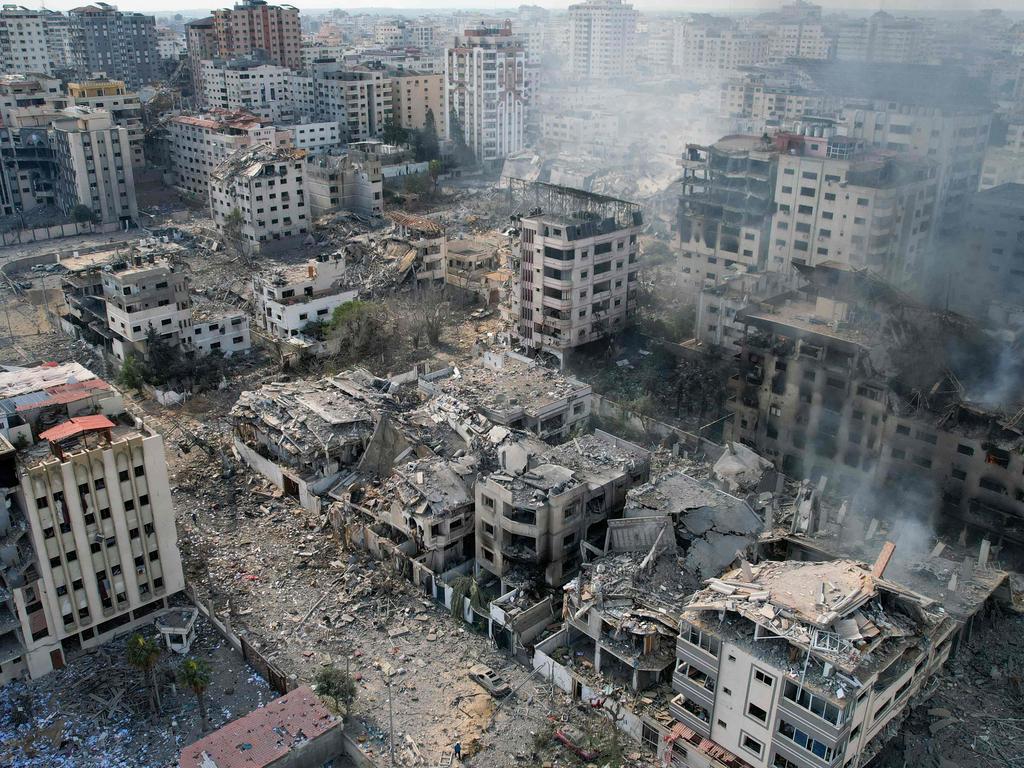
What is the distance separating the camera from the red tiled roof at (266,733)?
1245cm

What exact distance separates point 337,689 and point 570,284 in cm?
1409

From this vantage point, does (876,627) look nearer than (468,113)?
Yes

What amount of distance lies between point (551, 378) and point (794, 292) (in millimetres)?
6626

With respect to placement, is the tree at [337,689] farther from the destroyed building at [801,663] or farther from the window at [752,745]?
the window at [752,745]

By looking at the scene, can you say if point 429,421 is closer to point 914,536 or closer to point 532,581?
point 532,581

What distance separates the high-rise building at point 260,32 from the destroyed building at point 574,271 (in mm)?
45359

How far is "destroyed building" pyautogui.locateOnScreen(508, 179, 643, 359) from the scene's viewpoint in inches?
979

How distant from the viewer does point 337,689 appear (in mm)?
13914

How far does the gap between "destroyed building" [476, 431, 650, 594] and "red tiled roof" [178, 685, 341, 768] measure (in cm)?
429

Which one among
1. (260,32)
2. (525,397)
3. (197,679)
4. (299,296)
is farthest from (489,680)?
(260,32)

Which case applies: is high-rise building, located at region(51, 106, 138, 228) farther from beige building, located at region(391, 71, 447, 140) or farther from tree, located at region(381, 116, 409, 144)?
beige building, located at region(391, 71, 447, 140)

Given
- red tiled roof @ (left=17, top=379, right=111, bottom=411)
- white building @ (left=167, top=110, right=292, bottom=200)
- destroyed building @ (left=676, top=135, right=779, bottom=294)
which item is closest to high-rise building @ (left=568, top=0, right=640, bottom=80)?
white building @ (left=167, top=110, right=292, bottom=200)

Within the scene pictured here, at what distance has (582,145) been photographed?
190 ft

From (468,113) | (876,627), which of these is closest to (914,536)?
(876,627)
